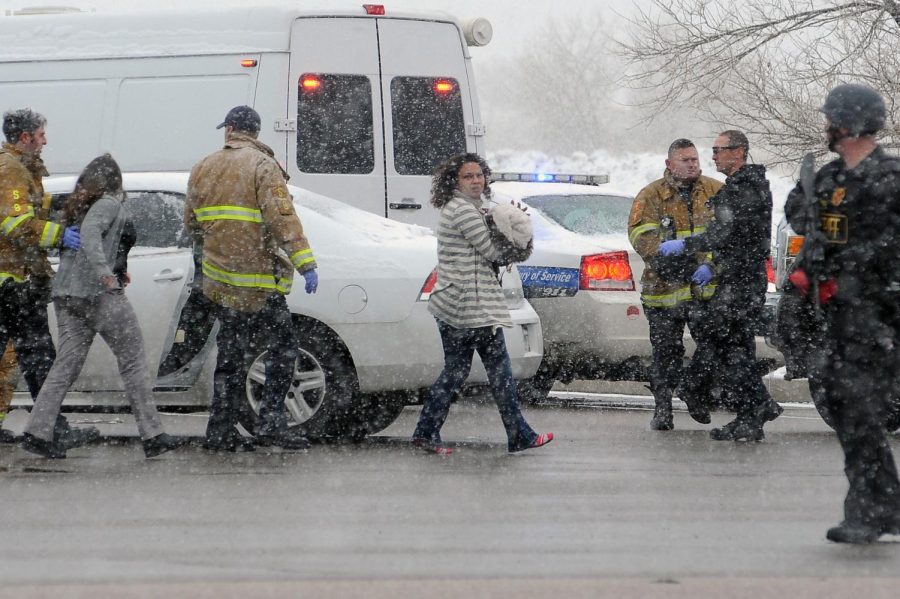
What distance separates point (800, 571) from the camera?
208 inches

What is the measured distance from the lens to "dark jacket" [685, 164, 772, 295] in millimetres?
9078

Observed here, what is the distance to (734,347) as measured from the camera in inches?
368

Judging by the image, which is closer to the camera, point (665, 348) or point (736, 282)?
point (736, 282)

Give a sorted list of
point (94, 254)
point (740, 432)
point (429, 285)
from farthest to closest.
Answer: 1. point (740, 432)
2. point (429, 285)
3. point (94, 254)

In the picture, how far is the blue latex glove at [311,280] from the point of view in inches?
315

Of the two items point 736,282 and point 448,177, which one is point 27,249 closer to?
point 448,177

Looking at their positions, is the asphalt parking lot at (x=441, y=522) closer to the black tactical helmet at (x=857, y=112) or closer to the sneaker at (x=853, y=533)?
the sneaker at (x=853, y=533)

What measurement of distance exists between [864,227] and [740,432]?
3509 millimetres

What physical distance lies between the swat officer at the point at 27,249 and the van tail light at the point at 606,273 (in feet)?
11.4

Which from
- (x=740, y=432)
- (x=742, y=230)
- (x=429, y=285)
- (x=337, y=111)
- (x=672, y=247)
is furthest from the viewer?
(x=337, y=111)

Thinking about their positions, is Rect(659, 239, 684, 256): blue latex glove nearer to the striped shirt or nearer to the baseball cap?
the striped shirt

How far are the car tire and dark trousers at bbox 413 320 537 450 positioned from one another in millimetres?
485

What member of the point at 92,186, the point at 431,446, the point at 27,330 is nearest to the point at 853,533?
the point at 431,446

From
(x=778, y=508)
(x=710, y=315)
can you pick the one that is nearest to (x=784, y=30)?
(x=710, y=315)
